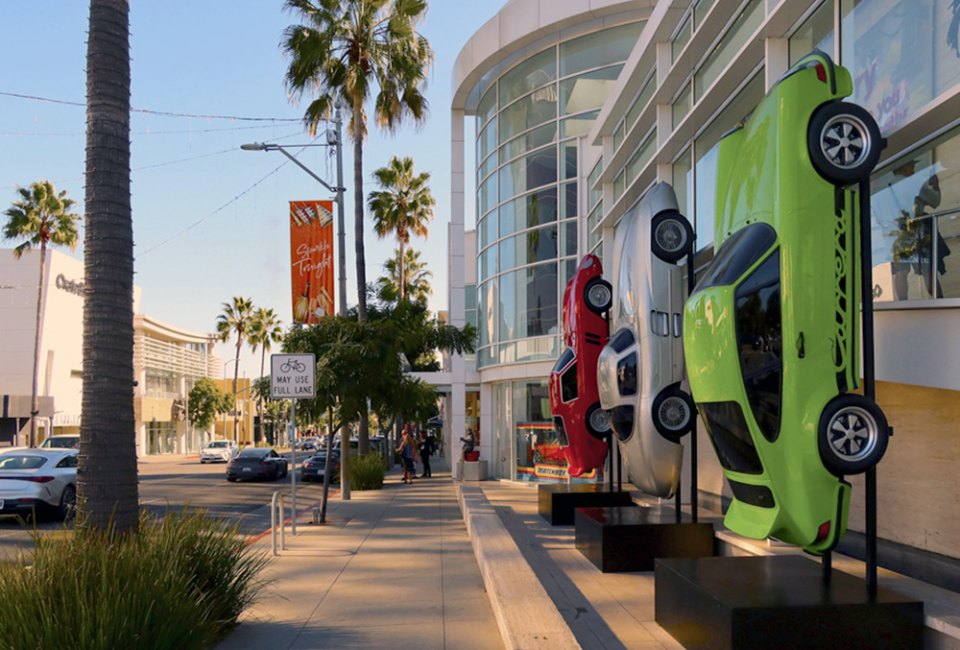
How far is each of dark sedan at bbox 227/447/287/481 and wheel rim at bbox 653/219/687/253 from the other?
25767mm

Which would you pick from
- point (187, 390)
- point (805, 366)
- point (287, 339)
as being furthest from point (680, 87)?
point (187, 390)

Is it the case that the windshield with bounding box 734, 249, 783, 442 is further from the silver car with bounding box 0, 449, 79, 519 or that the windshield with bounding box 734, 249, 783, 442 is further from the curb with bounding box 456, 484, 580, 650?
the silver car with bounding box 0, 449, 79, 519

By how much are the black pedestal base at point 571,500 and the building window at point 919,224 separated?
7898mm

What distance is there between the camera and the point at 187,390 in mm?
86000

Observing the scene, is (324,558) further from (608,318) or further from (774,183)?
(774,183)

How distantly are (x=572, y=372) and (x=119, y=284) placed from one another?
365 inches

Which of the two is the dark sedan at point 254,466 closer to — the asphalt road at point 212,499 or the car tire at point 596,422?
the asphalt road at point 212,499

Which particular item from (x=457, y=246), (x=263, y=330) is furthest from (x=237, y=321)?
(x=457, y=246)

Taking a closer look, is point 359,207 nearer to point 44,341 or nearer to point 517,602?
point 517,602

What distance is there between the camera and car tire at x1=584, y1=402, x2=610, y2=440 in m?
15.0

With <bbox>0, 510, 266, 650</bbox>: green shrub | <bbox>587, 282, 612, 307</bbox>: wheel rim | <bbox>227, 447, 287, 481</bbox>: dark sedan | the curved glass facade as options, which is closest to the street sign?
<bbox>587, 282, 612, 307</bbox>: wheel rim

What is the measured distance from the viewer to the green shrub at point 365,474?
25.9m

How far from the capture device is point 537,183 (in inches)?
1025

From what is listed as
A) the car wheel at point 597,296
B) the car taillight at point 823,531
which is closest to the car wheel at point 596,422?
the car wheel at point 597,296
